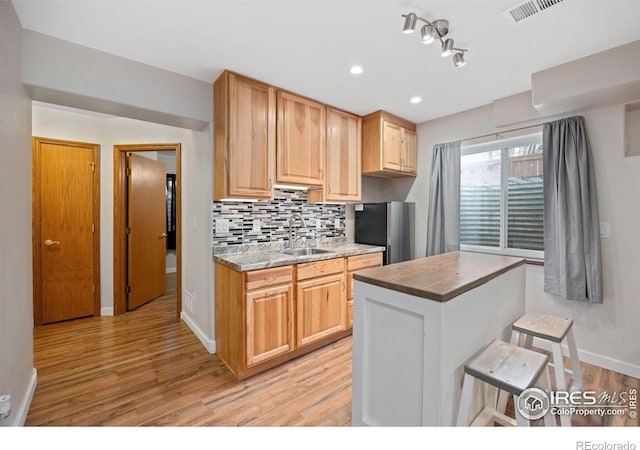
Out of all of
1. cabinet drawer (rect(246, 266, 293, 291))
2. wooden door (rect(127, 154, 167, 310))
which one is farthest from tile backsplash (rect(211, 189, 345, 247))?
wooden door (rect(127, 154, 167, 310))

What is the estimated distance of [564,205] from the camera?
247 cm

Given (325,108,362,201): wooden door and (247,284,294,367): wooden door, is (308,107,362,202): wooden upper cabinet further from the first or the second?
(247,284,294,367): wooden door

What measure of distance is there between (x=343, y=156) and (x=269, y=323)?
6.36 feet

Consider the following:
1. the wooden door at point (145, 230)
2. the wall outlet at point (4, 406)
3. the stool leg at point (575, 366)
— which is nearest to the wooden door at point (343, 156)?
the stool leg at point (575, 366)

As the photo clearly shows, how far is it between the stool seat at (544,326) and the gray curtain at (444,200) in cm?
145

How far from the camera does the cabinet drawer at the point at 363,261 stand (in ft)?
9.46

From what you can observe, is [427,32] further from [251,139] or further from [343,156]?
[343,156]

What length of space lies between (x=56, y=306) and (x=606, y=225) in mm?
5499

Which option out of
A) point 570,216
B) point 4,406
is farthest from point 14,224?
point 570,216

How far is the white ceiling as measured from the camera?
5.37 feet

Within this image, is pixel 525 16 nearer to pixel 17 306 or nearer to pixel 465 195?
pixel 465 195

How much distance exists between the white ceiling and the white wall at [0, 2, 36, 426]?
0.35 metres

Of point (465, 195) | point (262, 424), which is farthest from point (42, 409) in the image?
point (465, 195)

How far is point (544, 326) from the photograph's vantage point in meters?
1.70
